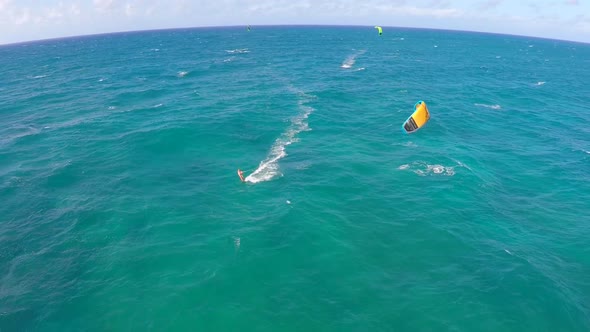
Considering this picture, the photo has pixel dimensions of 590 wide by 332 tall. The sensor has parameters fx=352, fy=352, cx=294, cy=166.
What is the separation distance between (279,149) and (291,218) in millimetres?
26184

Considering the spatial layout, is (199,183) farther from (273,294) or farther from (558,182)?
(558,182)

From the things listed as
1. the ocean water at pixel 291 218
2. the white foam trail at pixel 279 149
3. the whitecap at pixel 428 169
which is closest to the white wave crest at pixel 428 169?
the whitecap at pixel 428 169

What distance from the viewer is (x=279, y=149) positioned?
8006 centimetres

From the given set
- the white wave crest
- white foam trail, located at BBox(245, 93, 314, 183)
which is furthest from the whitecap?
white foam trail, located at BBox(245, 93, 314, 183)

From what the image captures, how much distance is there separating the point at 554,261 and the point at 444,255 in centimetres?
1592

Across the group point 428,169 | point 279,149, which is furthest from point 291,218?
point 428,169

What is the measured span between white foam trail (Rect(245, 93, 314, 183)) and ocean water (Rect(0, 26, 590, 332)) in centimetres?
54

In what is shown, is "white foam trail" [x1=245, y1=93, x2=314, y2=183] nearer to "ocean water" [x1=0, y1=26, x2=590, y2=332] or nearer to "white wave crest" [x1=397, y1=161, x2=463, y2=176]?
"ocean water" [x1=0, y1=26, x2=590, y2=332]

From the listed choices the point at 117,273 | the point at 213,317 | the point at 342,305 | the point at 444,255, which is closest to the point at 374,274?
the point at 342,305

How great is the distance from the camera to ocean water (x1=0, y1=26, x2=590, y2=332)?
42.2 m

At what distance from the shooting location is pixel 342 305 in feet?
138

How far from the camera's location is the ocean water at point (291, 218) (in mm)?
42156

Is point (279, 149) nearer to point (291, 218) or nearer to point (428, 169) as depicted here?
point (291, 218)

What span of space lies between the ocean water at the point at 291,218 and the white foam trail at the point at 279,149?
544mm
